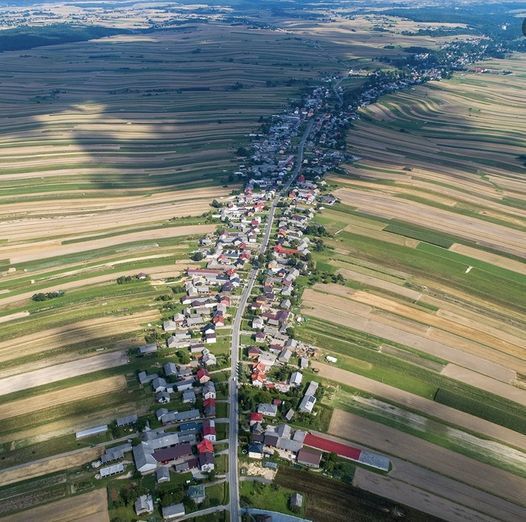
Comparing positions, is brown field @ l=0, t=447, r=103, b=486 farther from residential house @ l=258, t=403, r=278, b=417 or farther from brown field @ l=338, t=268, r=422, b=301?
brown field @ l=338, t=268, r=422, b=301

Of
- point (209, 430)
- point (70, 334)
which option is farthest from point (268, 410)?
point (70, 334)

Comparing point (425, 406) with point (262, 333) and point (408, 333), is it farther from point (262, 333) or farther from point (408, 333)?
point (262, 333)

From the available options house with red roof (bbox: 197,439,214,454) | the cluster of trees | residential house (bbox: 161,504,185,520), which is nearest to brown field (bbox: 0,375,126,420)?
house with red roof (bbox: 197,439,214,454)

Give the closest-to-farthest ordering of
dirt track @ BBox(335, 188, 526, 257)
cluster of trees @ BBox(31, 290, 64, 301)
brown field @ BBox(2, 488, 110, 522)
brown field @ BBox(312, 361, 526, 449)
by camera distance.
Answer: brown field @ BBox(2, 488, 110, 522), brown field @ BBox(312, 361, 526, 449), cluster of trees @ BBox(31, 290, 64, 301), dirt track @ BBox(335, 188, 526, 257)

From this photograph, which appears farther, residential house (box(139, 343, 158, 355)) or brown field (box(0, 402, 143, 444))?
residential house (box(139, 343, 158, 355))

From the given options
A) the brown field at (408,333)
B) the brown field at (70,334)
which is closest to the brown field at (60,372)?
the brown field at (70,334)

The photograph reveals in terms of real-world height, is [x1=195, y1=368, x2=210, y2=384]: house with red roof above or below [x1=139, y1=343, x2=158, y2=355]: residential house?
above

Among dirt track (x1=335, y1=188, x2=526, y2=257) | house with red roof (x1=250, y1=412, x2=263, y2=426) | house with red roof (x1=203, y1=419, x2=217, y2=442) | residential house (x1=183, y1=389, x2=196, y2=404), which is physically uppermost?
dirt track (x1=335, y1=188, x2=526, y2=257)
